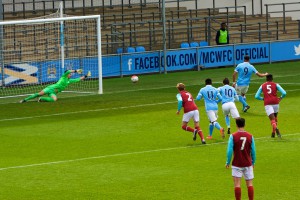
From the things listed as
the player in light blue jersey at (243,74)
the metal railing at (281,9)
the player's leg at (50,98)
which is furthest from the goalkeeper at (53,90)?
the metal railing at (281,9)

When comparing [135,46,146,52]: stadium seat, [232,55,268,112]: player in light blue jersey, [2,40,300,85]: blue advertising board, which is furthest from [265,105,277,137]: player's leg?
[135,46,146,52]: stadium seat

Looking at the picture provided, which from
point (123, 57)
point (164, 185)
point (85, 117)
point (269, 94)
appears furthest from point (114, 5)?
point (164, 185)

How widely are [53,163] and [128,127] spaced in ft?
22.5

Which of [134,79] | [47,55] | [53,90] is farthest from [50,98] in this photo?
[134,79]

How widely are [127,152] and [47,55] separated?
725 inches

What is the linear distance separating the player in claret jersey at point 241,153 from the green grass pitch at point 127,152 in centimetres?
175

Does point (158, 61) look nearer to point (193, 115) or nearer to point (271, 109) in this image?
point (271, 109)

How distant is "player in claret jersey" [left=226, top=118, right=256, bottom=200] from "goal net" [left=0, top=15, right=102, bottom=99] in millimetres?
23187

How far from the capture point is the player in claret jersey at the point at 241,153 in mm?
19094

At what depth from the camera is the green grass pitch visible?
869 inches

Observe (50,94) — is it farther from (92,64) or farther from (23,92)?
(92,64)

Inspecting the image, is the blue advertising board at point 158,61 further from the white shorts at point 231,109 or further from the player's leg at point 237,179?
the player's leg at point 237,179

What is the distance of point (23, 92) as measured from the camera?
140ft

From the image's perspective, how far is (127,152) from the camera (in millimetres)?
27422
